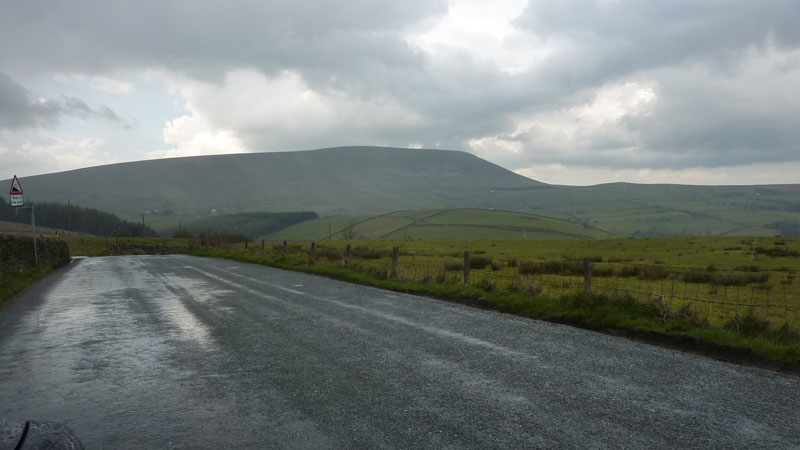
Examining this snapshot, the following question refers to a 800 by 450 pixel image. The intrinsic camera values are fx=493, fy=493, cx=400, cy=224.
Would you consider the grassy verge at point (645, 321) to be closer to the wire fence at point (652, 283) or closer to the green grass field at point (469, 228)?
the wire fence at point (652, 283)

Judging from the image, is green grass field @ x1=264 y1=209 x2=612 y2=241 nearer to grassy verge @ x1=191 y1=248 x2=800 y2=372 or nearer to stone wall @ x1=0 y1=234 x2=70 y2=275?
stone wall @ x1=0 y1=234 x2=70 y2=275

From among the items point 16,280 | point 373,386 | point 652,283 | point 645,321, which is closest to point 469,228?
point 652,283

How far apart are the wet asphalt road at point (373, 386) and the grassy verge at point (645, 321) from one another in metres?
0.77

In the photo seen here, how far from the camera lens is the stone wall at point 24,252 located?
21453mm

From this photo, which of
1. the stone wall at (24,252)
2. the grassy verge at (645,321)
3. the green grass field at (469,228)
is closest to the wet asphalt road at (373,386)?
the grassy verge at (645,321)

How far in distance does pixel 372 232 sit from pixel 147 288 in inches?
5986

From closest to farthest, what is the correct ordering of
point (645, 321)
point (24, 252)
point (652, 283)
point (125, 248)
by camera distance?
Result: point (645, 321) < point (652, 283) < point (24, 252) < point (125, 248)

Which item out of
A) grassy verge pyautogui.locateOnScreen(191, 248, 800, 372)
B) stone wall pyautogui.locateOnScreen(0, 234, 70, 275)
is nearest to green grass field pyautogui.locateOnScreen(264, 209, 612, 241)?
stone wall pyautogui.locateOnScreen(0, 234, 70, 275)

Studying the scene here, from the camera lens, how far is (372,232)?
171 metres

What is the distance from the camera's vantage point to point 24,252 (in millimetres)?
25547

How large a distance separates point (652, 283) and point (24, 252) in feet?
104

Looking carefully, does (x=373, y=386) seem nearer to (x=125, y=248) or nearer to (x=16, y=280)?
(x=16, y=280)

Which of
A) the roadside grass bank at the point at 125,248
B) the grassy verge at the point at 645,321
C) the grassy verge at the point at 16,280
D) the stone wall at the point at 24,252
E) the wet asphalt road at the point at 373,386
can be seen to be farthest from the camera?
the roadside grass bank at the point at 125,248

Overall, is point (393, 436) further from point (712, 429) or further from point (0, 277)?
point (0, 277)
